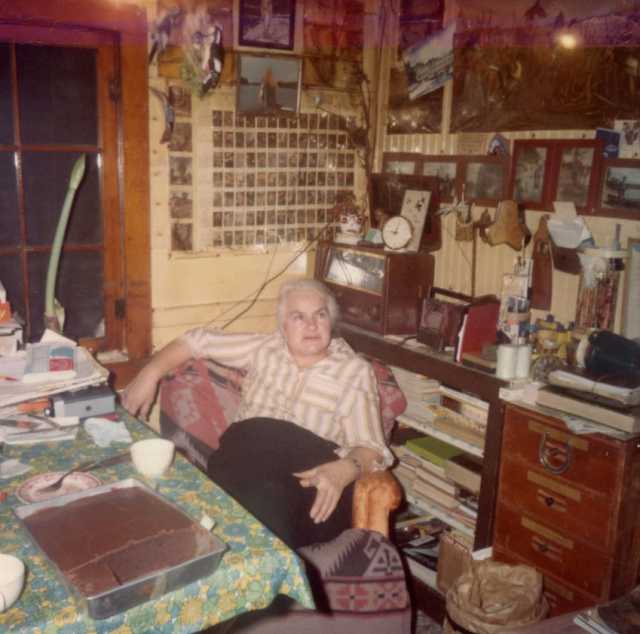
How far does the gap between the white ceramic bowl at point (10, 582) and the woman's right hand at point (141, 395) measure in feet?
4.59

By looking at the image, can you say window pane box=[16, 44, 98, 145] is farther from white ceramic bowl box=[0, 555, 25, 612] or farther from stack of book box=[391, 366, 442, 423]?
white ceramic bowl box=[0, 555, 25, 612]

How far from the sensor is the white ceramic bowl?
3.83ft

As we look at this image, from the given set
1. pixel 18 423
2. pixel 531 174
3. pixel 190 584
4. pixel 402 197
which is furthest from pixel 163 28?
pixel 190 584

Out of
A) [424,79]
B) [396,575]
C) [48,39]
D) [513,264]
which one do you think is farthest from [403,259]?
[48,39]

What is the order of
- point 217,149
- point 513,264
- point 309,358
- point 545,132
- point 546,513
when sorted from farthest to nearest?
point 217,149 < point 513,264 < point 545,132 < point 309,358 < point 546,513

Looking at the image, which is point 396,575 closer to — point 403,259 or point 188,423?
point 188,423

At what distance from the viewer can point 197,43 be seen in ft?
9.77

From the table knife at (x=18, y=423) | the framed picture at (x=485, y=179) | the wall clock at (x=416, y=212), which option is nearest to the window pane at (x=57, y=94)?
the table knife at (x=18, y=423)

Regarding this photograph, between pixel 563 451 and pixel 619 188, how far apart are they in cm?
101

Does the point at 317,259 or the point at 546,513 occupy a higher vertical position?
the point at 317,259

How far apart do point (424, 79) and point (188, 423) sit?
1.93 metres

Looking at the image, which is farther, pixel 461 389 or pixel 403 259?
pixel 403 259

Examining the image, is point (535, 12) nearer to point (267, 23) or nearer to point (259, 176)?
point (267, 23)

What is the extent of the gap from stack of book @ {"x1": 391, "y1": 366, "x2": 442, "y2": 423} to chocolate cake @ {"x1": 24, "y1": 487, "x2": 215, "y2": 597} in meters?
1.60
